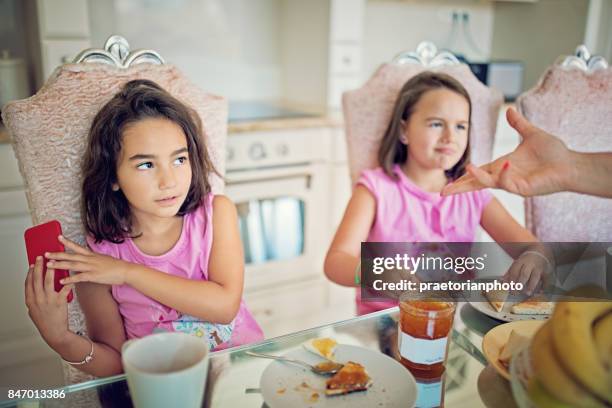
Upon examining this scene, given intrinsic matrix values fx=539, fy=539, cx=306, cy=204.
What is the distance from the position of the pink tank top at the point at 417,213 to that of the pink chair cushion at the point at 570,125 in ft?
0.59

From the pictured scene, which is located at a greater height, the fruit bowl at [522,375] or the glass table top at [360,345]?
the fruit bowl at [522,375]

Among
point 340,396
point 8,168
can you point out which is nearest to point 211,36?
point 8,168

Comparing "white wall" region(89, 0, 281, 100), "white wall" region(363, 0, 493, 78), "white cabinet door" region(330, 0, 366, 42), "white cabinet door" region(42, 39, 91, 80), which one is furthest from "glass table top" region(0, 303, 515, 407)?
"white wall" region(363, 0, 493, 78)

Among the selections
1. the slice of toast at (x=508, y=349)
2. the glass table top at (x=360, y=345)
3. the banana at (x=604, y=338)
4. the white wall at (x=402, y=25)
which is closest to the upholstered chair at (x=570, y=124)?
the glass table top at (x=360, y=345)

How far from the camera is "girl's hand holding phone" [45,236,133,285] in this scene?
2.37 ft

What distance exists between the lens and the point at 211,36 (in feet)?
6.98

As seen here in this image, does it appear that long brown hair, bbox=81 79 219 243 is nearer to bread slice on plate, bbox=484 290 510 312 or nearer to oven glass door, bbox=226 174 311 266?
bread slice on plate, bbox=484 290 510 312

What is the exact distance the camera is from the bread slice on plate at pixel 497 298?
33.5 inches

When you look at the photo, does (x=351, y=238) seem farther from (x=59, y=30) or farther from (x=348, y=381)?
(x=59, y=30)

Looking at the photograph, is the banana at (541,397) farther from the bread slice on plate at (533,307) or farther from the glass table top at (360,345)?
the bread slice on plate at (533,307)

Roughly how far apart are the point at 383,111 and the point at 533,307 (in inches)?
23.5

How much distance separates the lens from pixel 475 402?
647mm

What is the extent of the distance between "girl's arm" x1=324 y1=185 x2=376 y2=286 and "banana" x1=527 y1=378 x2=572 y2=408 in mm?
585

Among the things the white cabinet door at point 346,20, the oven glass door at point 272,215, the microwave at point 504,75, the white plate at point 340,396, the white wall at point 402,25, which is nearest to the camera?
the white plate at point 340,396
